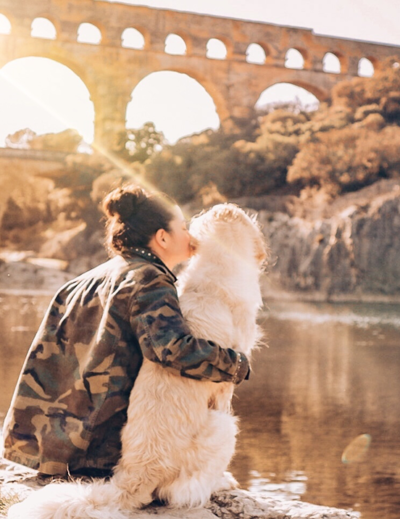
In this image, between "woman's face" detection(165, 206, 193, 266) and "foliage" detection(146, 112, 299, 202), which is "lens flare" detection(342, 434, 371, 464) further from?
"foliage" detection(146, 112, 299, 202)

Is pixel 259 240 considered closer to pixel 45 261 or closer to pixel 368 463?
pixel 368 463

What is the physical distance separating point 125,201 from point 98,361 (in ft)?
1.73

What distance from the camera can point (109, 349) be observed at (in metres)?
2.46

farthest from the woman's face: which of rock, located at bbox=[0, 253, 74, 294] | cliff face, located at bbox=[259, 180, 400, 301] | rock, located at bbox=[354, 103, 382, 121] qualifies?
rock, located at bbox=[354, 103, 382, 121]

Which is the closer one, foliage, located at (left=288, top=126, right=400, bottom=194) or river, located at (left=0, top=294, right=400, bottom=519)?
river, located at (left=0, top=294, right=400, bottom=519)

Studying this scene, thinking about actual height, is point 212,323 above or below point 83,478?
above

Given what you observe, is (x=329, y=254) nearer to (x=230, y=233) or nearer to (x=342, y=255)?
(x=342, y=255)

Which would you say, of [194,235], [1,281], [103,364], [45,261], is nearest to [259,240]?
[194,235]

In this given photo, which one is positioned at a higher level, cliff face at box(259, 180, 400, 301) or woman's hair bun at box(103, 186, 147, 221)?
woman's hair bun at box(103, 186, 147, 221)

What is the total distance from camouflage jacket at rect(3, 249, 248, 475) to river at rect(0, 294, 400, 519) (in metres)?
0.80

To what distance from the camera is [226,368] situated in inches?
94.3

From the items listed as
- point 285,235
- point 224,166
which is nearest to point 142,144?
point 224,166

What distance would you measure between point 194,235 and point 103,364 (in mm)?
579

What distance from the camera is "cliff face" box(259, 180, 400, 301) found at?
17.4m
